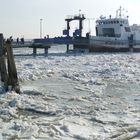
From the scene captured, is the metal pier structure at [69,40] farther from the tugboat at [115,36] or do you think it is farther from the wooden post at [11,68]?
the wooden post at [11,68]

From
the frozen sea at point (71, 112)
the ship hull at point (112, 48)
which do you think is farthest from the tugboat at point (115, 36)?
the frozen sea at point (71, 112)

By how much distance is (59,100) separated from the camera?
1303 cm

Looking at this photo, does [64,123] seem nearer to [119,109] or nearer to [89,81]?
[119,109]

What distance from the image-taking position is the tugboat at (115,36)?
56.5 metres

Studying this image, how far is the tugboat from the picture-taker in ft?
185

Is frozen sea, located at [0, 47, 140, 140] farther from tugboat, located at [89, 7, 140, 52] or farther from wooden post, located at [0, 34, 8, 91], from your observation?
tugboat, located at [89, 7, 140, 52]

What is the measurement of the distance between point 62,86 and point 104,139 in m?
7.86

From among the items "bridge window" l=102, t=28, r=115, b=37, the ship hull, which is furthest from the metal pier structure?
"bridge window" l=102, t=28, r=115, b=37

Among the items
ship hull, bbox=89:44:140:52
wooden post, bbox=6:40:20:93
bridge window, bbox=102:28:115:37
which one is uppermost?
bridge window, bbox=102:28:115:37

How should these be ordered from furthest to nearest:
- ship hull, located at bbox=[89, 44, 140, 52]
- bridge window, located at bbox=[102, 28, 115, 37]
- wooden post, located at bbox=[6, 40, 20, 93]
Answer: bridge window, located at bbox=[102, 28, 115, 37]
ship hull, located at bbox=[89, 44, 140, 52]
wooden post, located at bbox=[6, 40, 20, 93]

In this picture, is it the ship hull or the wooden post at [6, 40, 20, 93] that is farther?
the ship hull

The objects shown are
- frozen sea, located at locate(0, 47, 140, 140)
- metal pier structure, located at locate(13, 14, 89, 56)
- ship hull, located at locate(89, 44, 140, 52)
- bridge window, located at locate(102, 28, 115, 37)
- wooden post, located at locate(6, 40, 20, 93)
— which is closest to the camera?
frozen sea, located at locate(0, 47, 140, 140)

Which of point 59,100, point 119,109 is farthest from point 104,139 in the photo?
point 59,100

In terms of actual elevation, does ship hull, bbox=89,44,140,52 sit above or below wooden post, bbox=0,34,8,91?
below
